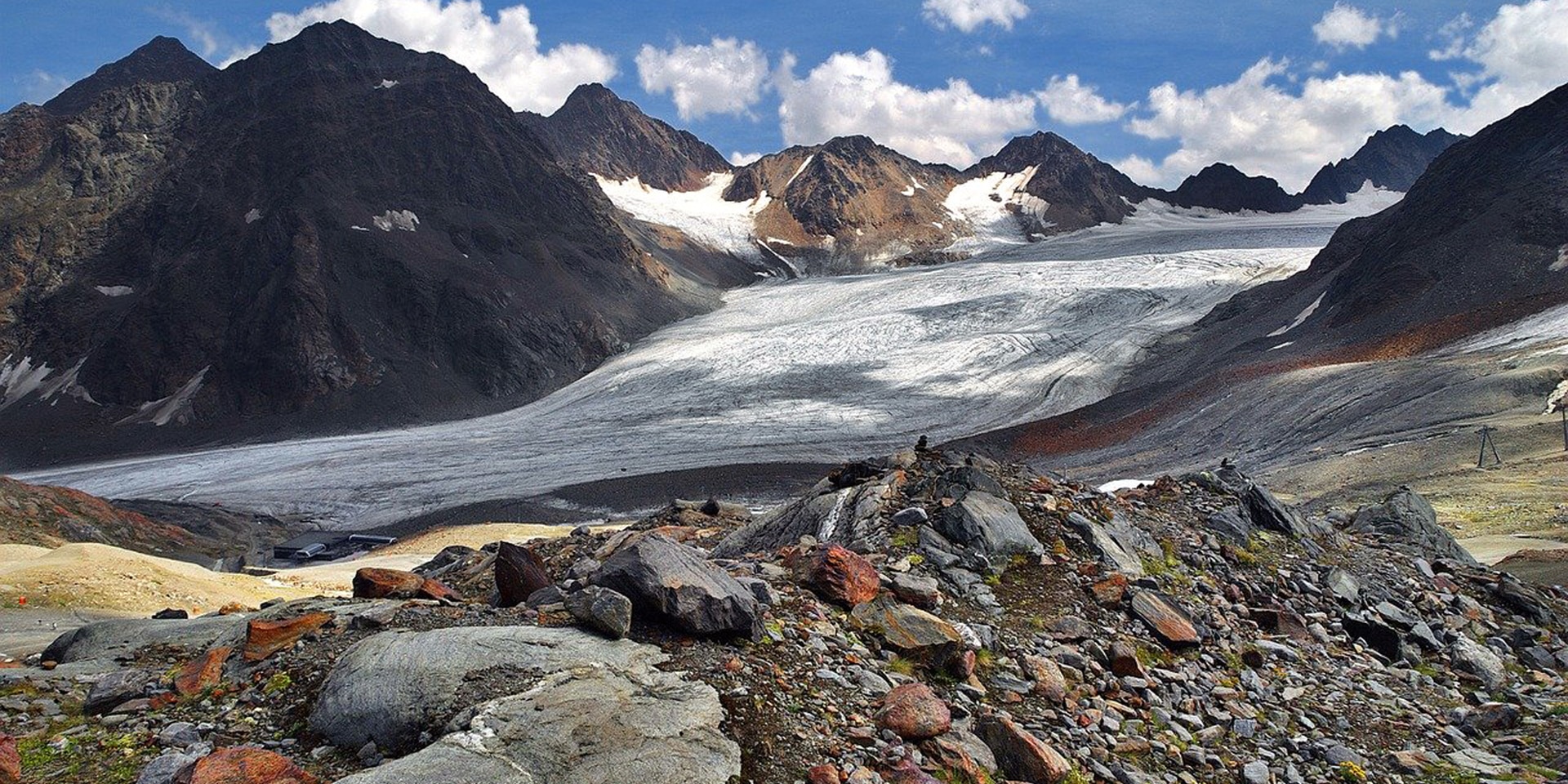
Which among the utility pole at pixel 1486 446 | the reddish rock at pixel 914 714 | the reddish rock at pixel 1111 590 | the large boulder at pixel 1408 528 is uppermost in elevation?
the reddish rock at pixel 914 714

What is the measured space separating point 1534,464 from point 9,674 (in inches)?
1155

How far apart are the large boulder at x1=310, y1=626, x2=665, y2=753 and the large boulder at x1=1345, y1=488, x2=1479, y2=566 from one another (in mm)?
11807

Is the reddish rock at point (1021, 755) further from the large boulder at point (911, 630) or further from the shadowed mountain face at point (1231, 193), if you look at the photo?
the shadowed mountain face at point (1231, 193)

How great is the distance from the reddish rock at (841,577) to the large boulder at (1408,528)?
9317mm

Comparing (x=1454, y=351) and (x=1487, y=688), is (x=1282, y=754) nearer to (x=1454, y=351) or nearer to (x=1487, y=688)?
(x=1487, y=688)

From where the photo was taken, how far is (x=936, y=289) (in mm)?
77562

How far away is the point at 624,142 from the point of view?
158m

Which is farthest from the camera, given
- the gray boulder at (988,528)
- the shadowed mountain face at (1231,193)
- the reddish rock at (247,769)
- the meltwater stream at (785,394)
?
the shadowed mountain face at (1231,193)

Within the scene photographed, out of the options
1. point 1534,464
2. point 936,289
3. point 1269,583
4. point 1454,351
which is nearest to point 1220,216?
point 936,289

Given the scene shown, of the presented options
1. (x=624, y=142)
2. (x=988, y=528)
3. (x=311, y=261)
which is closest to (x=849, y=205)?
(x=624, y=142)

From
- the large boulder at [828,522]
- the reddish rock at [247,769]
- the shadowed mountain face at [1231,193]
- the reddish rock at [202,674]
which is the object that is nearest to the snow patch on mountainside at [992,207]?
the shadowed mountain face at [1231,193]

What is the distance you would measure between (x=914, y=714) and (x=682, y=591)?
169 centimetres

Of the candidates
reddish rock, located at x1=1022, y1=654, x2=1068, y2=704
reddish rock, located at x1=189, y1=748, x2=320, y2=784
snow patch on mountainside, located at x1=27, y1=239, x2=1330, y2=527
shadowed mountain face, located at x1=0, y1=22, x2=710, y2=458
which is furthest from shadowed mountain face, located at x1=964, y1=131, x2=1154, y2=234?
reddish rock, located at x1=189, y1=748, x2=320, y2=784

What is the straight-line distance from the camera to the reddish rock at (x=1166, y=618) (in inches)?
304
